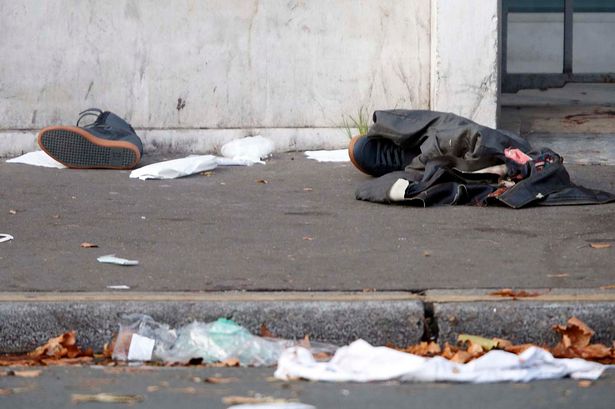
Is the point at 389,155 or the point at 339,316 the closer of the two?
the point at 339,316

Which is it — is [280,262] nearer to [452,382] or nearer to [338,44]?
[452,382]

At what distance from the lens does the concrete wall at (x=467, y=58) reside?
25.3 ft

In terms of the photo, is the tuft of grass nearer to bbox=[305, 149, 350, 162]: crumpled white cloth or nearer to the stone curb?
bbox=[305, 149, 350, 162]: crumpled white cloth

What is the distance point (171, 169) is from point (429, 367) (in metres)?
3.82

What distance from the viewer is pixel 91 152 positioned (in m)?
7.36

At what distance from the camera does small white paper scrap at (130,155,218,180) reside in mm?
7039

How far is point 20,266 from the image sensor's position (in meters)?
4.60

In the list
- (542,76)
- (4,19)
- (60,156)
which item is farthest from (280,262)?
(542,76)

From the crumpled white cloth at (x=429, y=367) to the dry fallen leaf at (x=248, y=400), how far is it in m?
0.22

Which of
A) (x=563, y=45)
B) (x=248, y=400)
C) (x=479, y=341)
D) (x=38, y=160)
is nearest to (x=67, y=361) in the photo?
(x=248, y=400)

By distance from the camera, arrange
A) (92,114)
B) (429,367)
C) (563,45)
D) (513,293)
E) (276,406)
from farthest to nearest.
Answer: (563,45), (92,114), (513,293), (429,367), (276,406)

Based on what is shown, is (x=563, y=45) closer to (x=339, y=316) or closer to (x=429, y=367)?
(x=339, y=316)

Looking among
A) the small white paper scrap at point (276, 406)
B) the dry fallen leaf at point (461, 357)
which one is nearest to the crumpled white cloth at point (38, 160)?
Result: the dry fallen leaf at point (461, 357)

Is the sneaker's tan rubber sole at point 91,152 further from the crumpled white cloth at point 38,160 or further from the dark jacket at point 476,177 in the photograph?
the dark jacket at point 476,177
